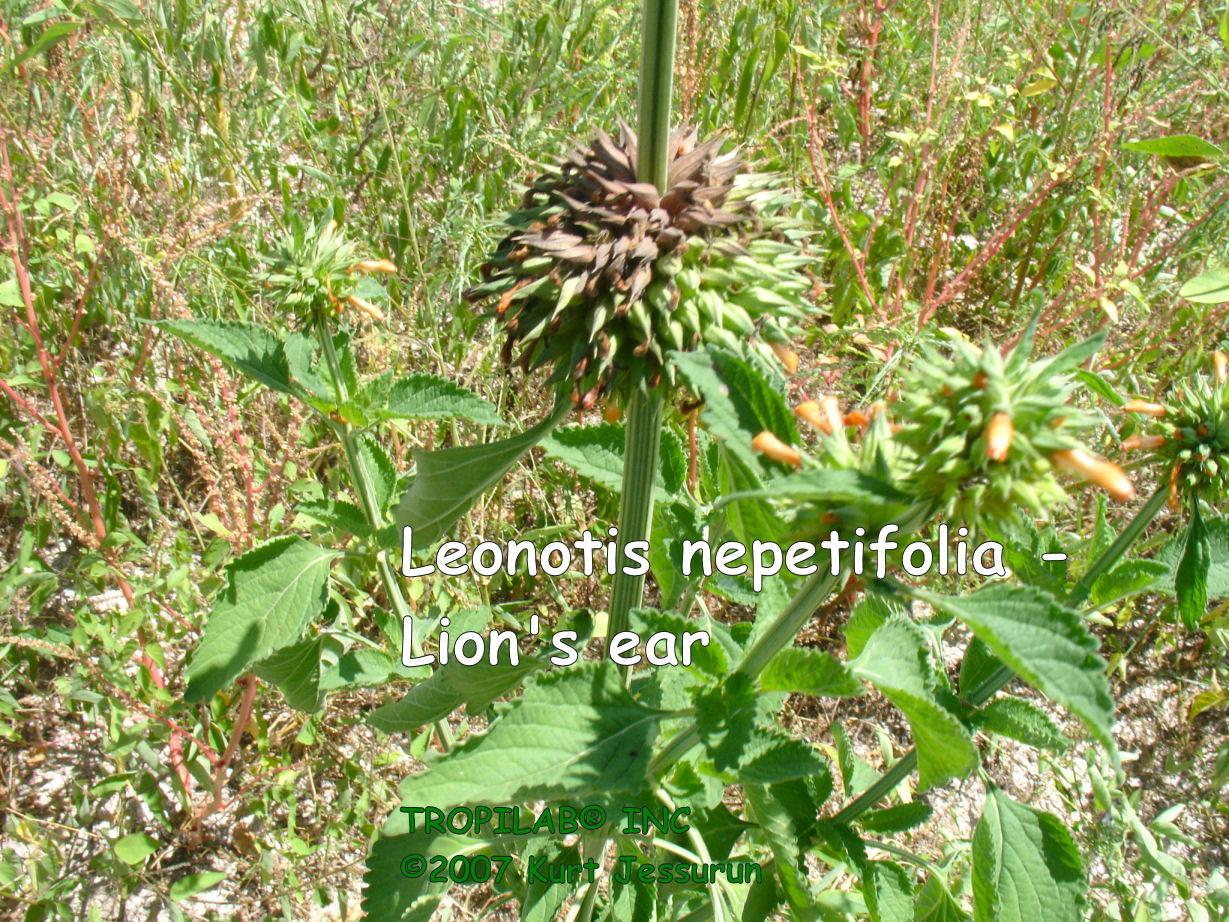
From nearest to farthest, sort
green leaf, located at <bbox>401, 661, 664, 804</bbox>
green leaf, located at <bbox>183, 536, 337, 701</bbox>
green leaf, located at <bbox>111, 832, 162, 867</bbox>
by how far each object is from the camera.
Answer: green leaf, located at <bbox>401, 661, 664, 804</bbox> → green leaf, located at <bbox>183, 536, 337, 701</bbox> → green leaf, located at <bbox>111, 832, 162, 867</bbox>

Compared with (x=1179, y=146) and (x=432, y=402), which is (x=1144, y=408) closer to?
(x=1179, y=146)

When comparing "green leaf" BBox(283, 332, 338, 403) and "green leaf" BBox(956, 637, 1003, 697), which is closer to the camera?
"green leaf" BBox(956, 637, 1003, 697)

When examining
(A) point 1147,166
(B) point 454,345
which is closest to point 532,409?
(B) point 454,345

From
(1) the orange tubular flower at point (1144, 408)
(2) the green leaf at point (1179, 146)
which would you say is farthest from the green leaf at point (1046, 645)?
(2) the green leaf at point (1179, 146)

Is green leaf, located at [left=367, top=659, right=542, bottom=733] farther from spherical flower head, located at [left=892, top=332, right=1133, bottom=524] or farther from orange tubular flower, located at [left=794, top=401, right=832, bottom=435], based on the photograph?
spherical flower head, located at [left=892, top=332, right=1133, bottom=524]

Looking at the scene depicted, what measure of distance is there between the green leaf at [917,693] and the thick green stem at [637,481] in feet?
1.26

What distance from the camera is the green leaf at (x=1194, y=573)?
1188 mm

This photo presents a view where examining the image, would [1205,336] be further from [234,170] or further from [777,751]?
[234,170]

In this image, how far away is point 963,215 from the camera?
11.0 ft

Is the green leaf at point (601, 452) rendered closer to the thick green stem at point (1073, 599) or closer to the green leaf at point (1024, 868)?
the thick green stem at point (1073, 599)

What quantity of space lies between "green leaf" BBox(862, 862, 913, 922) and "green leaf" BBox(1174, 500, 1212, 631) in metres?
0.57

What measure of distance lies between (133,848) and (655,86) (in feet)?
6.22

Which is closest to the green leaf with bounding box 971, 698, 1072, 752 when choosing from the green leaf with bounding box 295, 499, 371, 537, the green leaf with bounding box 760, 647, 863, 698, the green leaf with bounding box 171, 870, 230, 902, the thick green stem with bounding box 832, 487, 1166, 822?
the thick green stem with bounding box 832, 487, 1166, 822

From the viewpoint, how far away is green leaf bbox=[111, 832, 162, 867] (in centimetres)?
188
